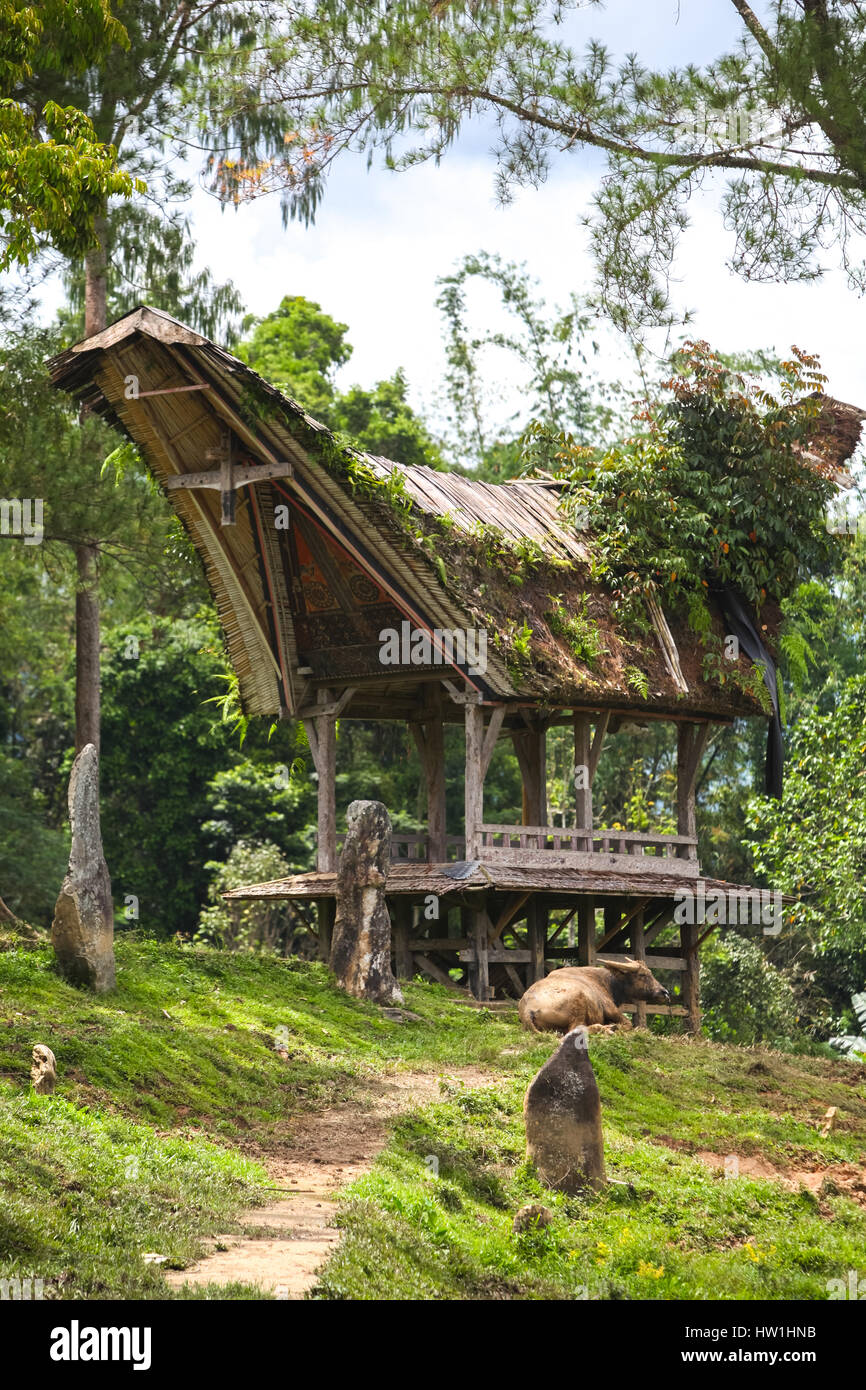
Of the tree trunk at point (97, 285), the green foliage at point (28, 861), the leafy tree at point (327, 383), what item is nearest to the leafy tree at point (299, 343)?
the leafy tree at point (327, 383)

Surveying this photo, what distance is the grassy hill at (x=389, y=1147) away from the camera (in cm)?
764

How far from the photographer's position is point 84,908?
41.7 ft

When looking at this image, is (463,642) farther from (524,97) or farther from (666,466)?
(524,97)

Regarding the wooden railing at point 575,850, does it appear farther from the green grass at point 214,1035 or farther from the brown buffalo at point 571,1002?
the green grass at point 214,1035

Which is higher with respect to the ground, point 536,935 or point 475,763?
point 475,763

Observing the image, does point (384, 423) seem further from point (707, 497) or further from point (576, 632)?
point (576, 632)

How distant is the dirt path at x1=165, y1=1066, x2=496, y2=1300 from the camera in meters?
7.05

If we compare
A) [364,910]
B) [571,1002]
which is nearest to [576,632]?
[571,1002]

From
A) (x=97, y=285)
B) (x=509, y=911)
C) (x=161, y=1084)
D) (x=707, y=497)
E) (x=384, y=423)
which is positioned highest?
(x=384, y=423)

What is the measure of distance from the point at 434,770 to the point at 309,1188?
12.5m

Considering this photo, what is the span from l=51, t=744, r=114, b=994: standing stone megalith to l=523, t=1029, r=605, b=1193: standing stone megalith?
4108 millimetres

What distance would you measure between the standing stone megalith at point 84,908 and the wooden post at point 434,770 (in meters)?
8.46
